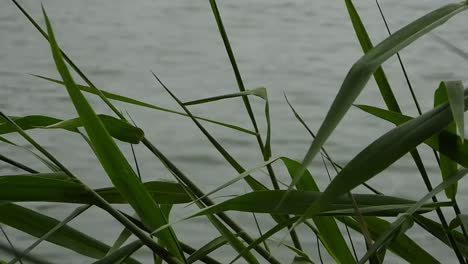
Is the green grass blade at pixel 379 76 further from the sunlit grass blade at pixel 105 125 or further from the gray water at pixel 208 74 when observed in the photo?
the gray water at pixel 208 74

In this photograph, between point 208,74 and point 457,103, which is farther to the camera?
point 208,74

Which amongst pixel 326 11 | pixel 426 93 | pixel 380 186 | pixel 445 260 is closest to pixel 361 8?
pixel 326 11

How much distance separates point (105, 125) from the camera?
1.77 feet

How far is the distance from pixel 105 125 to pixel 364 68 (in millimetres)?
190

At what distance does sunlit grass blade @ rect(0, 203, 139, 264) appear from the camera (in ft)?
1.73

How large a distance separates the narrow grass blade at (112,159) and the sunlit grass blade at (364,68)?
103 mm

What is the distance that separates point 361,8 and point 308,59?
0.62 meters

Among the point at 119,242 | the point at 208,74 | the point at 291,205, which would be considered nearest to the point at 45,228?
the point at 119,242

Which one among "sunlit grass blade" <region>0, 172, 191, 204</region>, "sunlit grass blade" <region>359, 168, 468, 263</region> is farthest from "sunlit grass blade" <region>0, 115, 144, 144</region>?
"sunlit grass blade" <region>359, 168, 468, 263</region>

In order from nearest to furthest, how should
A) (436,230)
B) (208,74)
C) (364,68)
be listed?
(364,68) < (436,230) < (208,74)

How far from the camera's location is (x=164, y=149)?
1.85 m

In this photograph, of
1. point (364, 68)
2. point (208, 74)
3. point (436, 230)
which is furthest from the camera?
point (208, 74)

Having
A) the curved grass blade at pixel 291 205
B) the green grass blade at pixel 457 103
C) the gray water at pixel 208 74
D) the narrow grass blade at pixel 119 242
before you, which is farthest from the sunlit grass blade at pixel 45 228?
the gray water at pixel 208 74

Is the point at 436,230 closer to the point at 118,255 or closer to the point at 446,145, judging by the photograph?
the point at 446,145
